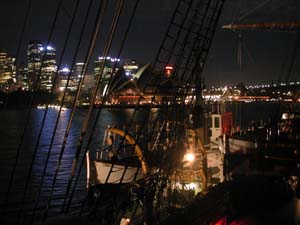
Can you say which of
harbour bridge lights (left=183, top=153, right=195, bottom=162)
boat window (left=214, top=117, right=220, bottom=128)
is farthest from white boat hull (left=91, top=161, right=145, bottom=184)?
boat window (left=214, top=117, right=220, bottom=128)

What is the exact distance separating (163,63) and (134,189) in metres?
2.25

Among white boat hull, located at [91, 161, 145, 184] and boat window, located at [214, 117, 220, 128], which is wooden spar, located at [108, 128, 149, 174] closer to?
white boat hull, located at [91, 161, 145, 184]

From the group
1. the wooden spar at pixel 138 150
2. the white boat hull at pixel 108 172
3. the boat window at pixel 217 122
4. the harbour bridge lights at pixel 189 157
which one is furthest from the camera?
the boat window at pixel 217 122

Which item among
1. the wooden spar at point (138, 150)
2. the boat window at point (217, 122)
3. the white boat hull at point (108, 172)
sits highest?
→ the boat window at point (217, 122)

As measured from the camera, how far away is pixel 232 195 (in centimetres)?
543

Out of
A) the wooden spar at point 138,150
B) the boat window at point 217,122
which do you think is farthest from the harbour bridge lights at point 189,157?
the boat window at point 217,122

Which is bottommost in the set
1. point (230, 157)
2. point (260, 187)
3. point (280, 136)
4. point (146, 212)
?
point (146, 212)

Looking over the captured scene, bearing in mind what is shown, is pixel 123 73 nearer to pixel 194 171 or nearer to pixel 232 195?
pixel 194 171

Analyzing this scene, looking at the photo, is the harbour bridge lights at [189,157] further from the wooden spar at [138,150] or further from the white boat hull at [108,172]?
the white boat hull at [108,172]

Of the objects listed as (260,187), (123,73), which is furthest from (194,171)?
(123,73)

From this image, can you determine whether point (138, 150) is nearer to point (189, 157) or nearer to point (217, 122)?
point (189, 157)

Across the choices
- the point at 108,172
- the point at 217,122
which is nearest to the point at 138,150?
the point at 108,172

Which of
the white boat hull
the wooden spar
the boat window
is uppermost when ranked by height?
the boat window

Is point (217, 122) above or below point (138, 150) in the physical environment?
above
